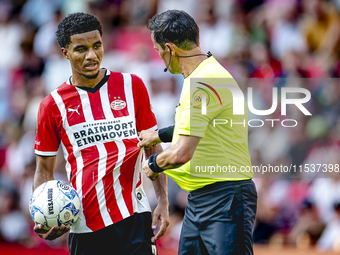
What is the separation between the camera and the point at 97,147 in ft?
11.5

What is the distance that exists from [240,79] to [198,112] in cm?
441

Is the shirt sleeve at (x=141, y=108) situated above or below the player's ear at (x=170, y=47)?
below

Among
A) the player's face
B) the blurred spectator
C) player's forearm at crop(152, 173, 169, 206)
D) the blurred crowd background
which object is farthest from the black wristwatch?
the blurred spectator

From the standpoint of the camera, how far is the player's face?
11.5 ft

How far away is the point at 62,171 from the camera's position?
Result: 723 centimetres

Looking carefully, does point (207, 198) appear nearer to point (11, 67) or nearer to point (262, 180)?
point (262, 180)

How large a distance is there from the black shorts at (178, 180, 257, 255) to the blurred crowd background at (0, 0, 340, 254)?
11.0 feet

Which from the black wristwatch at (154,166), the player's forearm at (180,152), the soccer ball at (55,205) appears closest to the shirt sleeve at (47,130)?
the soccer ball at (55,205)

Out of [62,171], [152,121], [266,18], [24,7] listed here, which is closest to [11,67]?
[24,7]

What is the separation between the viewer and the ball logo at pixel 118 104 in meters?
3.61

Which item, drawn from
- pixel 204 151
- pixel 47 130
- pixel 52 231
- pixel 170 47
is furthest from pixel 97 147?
pixel 170 47

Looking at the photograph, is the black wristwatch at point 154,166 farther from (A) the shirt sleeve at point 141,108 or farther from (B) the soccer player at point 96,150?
(A) the shirt sleeve at point 141,108

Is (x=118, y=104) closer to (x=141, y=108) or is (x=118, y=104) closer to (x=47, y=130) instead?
(x=141, y=108)

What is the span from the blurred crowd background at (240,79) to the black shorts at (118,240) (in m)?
3.23
